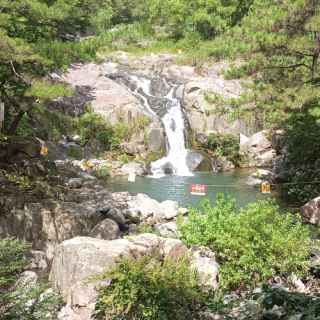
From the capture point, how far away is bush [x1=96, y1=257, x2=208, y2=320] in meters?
5.27

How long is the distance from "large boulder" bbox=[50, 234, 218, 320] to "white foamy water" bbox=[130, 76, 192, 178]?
497 inches

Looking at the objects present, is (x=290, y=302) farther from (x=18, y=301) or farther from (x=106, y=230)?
(x=106, y=230)

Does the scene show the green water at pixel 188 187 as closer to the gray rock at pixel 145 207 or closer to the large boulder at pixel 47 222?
the gray rock at pixel 145 207

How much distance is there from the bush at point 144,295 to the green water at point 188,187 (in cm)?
801

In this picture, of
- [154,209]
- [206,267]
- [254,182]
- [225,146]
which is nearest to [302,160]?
[254,182]

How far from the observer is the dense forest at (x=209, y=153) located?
5.33 metres

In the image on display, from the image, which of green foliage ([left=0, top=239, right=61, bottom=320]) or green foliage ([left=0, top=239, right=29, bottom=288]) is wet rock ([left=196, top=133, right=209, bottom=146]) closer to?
green foliage ([left=0, top=239, right=29, bottom=288])

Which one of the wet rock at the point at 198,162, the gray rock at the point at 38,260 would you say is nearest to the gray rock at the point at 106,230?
the gray rock at the point at 38,260

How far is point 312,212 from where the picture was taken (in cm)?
1098

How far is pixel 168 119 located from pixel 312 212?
42.8 feet

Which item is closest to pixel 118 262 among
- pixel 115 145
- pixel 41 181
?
pixel 41 181

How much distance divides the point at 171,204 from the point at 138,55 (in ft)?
75.8

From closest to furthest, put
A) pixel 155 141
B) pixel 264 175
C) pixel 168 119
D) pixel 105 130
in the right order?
1. pixel 264 175
2. pixel 155 141
3. pixel 105 130
4. pixel 168 119

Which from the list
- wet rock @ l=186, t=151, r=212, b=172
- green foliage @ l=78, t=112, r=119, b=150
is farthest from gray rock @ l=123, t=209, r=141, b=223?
green foliage @ l=78, t=112, r=119, b=150
